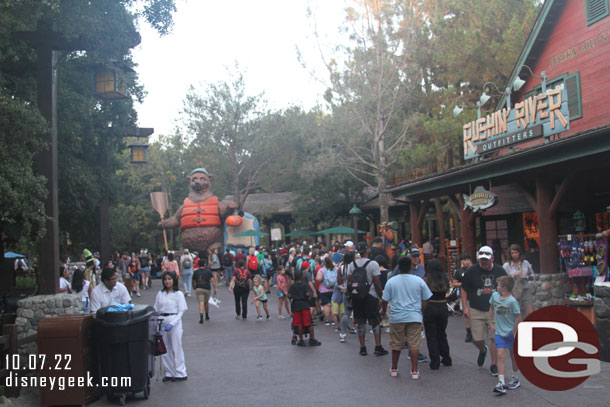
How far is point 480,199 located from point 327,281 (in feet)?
15.6

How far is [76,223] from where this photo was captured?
2339 centimetres

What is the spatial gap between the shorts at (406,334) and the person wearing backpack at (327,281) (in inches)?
195

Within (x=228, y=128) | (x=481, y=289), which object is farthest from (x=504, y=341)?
(x=228, y=128)

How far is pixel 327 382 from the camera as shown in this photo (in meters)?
8.20

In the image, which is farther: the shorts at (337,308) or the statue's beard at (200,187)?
the statue's beard at (200,187)

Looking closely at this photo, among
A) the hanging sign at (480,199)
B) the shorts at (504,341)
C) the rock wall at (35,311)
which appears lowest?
the shorts at (504,341)

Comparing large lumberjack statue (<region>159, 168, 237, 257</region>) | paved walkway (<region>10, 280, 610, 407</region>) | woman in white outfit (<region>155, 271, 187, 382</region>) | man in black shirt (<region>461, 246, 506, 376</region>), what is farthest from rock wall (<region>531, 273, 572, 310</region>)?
large lumberjack statue (<region>159, 168, 237, 257</region>)

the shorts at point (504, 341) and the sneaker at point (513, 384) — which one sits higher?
the shorts at point (504, 341)

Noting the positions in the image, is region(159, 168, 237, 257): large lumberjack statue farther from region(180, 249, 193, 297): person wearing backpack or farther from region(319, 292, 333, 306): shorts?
region(319, 292, 333, 306): shorts

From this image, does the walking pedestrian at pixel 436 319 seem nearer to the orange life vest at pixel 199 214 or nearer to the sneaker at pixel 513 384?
the sneaker at pixel 513 384

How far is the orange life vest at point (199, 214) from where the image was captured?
3234cm

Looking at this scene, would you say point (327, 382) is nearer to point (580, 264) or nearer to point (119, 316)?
point (119, 316)

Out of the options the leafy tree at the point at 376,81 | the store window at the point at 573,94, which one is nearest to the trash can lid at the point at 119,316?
the store window at the point at 573,94

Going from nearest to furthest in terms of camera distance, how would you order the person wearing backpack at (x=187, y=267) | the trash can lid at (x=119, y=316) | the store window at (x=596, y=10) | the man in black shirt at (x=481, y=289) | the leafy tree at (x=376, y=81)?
the trash can lid at (x=119, y=316), the man in black shirt at (x=481, y=289), the store window at (x=596, y=10), the person wearing backpack at (x=187, y=267), the leafy tree at (x=376, y=81)
